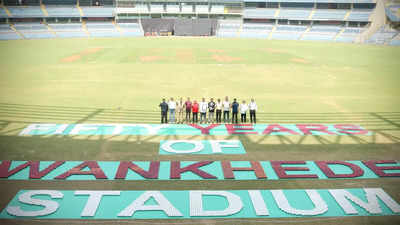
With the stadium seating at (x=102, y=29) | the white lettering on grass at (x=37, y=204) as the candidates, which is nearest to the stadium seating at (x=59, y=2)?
the stadium seating at (x=102, y=29)

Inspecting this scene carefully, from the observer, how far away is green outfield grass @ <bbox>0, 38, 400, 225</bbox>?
1170 cm

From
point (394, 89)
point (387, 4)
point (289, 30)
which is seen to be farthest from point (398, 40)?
point (394, 89)

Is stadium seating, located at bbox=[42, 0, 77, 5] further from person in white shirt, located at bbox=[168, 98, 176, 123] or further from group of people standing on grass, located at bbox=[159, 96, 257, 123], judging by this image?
person in white shirt, located at bbox=[168, 98, 176, 123]

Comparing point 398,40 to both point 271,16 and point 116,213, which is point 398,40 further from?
point 116,213

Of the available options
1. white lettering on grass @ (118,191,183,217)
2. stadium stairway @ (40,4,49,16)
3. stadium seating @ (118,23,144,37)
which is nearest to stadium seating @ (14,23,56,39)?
stadium stairway @ (40,4,49,16)

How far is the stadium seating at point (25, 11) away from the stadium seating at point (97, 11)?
839 cm

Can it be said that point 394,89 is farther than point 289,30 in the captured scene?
No

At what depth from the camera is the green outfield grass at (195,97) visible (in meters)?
11.7

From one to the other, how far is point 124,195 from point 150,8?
67.1m

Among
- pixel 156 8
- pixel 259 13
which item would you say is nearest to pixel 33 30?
pixel 156 8

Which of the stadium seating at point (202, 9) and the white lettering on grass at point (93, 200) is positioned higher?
the stadium seating at point (202, 9)

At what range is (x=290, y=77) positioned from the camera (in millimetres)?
26609

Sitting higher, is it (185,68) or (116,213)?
(185,68)

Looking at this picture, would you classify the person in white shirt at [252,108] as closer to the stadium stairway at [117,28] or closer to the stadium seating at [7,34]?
the stadium seating at [7,34]
